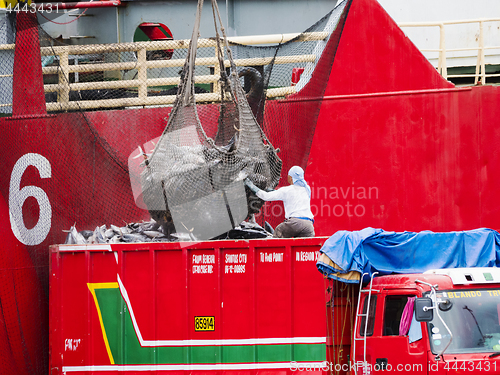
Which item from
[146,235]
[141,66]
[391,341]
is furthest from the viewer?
[141,66]

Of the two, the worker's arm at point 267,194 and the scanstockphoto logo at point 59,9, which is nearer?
the worker's arm at point 267,194

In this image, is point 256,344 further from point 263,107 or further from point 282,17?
point 282,17

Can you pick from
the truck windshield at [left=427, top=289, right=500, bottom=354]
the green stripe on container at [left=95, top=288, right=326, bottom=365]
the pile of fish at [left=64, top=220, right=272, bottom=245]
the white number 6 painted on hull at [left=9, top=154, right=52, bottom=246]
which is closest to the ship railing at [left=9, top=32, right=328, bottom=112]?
the white number 6 painted on hull at [left=9, top=154, right=52, bottom=246]

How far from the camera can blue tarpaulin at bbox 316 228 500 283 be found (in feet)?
19.8

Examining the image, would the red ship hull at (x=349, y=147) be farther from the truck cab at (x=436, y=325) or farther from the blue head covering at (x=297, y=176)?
the truck cab at (x=436, y=325)

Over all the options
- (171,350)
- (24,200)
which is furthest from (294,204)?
(24,200)

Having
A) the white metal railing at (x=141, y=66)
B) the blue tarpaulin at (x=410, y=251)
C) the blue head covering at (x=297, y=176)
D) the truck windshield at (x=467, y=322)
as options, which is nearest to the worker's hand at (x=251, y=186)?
the blue head covering at (x=297, y=176)

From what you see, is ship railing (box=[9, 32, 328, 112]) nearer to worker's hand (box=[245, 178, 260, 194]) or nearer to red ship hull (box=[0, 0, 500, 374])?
red ship hull (box=[0, 0, 500, 374])

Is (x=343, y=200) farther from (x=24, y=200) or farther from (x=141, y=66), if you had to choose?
(x=24, y=200)

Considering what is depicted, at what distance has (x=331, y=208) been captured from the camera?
1066cm

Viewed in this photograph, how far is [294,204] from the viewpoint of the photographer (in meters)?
8.08

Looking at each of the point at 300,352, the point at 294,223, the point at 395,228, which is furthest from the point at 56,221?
the point at 395,228

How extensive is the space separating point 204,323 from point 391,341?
2866 mm

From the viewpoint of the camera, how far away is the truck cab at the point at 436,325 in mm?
5027
